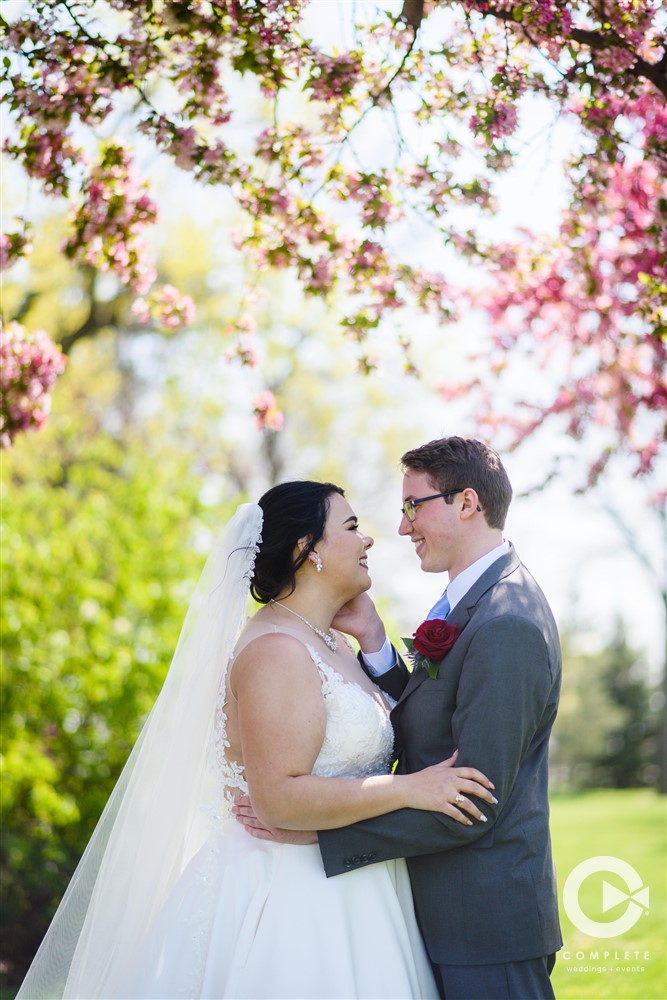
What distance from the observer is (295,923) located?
10.6ft

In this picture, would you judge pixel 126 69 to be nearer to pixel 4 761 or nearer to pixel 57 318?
pixel 4 761

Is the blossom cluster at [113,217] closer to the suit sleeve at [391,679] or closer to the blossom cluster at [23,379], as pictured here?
the blossom cluster at [23,379]

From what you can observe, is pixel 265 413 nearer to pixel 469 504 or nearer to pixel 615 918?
pixel 469 504

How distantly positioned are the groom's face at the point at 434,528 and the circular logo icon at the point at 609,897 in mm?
5352

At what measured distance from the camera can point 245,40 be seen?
409cm

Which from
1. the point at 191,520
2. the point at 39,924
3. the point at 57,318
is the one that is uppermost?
the point at 57,318

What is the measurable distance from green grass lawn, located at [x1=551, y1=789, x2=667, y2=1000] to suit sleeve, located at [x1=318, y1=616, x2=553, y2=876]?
3747 millimetres

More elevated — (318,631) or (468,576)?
(468,576)

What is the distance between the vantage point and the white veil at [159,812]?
3.57 metres

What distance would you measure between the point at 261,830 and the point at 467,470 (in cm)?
148

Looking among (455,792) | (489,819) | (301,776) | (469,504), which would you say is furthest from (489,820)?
(469,504)

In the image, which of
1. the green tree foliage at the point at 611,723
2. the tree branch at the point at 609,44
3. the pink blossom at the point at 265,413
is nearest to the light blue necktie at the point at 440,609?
the pink blossom at the point at 265,413

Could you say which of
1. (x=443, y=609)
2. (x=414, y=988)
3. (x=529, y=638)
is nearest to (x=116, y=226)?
(x=443, y=609)

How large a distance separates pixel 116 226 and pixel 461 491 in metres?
2.34
